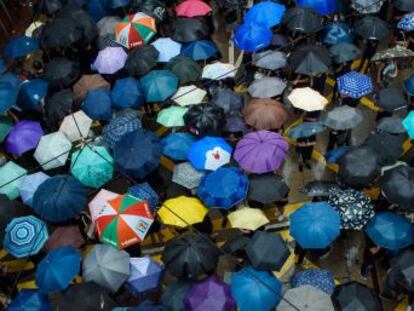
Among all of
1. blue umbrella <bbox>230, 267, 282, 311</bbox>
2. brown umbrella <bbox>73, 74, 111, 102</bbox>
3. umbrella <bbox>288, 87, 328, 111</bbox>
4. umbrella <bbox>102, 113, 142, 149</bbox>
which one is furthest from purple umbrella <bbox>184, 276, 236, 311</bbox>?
brown umbrella <bbox>73, 74, 111, 102</bbox>

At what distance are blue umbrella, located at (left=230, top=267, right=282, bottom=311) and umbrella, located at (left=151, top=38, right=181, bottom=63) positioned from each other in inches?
209

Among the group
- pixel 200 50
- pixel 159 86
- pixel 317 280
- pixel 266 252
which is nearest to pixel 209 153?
pixel 266 252

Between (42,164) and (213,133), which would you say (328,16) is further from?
(42,164)

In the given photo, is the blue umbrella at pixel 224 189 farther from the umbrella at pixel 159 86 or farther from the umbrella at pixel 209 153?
the umbrella at pixel 159 86

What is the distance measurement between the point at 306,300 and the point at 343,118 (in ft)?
11.4

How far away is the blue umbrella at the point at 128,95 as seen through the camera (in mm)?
9477

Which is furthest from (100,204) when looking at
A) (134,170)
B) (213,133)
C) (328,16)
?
(328,16)

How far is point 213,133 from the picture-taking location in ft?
28.3

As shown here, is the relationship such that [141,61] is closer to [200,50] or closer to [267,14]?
[200,50]

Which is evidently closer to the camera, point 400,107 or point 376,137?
point 376,137

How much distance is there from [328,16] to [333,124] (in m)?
3.94

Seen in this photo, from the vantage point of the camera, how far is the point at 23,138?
9.16 metres

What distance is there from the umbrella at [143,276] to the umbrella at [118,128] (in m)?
2.44

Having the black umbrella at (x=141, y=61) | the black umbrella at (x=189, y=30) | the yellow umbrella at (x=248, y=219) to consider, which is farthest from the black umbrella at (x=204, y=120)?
the black umbrella at (x=189, y=30)
